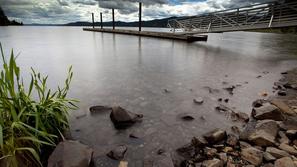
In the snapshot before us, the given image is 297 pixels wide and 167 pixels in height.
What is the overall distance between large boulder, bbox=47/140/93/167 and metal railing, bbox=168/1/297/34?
10211 mm

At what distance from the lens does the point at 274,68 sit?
5863mm

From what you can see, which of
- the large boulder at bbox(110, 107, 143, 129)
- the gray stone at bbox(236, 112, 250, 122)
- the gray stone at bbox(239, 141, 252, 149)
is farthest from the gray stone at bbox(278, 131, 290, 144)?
the large boulder at bbox(110, 107, 143, 129)

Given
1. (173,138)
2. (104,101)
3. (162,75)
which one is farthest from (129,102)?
(162,75)

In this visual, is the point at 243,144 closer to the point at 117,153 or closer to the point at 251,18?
the point at 117,153

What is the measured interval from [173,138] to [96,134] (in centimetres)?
100

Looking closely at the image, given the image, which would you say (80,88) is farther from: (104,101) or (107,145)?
(107,145)

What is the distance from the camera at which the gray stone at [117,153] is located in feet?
5.77

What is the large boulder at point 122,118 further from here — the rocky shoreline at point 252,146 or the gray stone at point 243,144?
the gray stone at point 243,144

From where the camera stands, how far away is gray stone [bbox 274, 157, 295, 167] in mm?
1480

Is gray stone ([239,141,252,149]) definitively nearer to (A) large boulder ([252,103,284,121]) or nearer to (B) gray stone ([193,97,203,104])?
(A) large boulder ([252,103,284,121])

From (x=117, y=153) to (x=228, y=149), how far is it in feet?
4.01

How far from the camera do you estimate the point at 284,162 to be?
1.51 metres

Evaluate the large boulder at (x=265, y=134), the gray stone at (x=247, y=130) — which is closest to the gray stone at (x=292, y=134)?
the large boulder at (x=265, y=134)

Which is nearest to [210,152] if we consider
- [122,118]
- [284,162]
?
[284,162]
